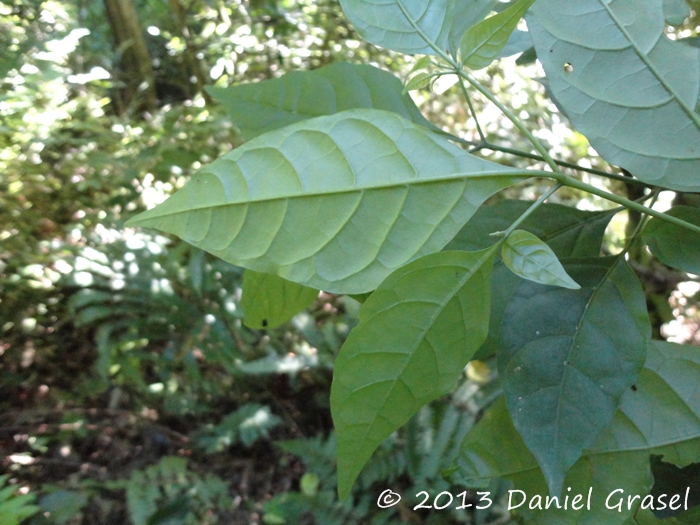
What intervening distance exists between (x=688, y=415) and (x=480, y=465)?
15 centimetres

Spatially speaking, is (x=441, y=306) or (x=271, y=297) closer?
(x=441, y=306)

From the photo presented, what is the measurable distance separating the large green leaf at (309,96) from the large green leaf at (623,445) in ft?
0.80

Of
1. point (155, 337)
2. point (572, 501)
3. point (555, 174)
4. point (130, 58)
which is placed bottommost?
point (155, 337)

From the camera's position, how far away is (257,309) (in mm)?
398

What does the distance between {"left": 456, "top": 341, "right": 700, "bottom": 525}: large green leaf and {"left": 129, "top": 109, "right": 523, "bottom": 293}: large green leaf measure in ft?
0.58

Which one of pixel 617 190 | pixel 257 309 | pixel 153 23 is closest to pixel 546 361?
pixel 257 309

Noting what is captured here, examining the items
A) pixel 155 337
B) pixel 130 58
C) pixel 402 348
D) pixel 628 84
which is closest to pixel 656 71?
pixel 628 84

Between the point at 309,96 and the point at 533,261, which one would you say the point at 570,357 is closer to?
the point at 533,261

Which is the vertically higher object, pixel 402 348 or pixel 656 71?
Result: pixel 656 71

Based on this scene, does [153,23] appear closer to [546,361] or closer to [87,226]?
[87,226]

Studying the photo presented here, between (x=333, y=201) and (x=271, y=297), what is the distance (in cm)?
15

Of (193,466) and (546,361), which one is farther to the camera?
(193,466)

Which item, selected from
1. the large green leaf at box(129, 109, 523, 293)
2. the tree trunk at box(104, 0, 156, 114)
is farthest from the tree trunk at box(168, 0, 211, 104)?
the large green leaf at box(129, 109, 523, 293)

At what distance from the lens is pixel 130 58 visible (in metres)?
2.30
